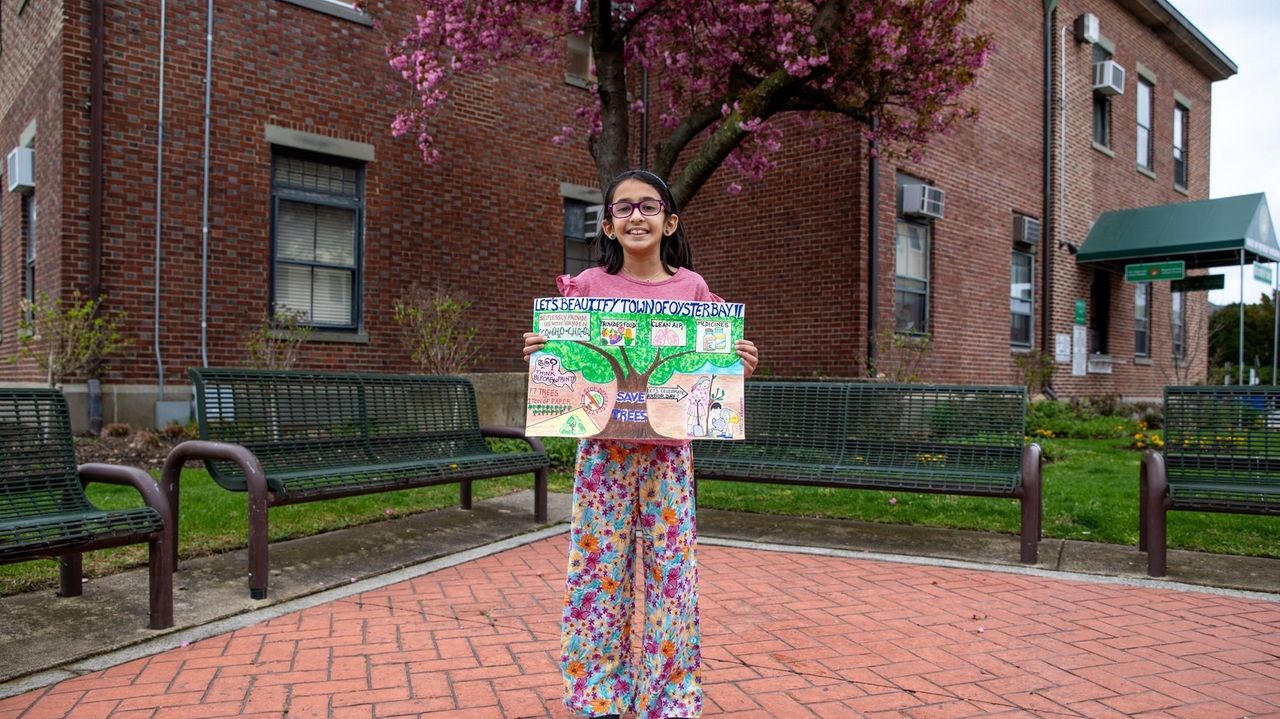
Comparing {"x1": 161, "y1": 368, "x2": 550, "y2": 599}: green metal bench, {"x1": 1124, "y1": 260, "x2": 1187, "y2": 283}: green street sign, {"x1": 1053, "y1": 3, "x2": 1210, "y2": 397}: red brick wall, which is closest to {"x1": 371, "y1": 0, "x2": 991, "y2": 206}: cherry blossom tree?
{"x1": 161, "y1": 368, "x2": 550, "y2": 599}: green metal bench

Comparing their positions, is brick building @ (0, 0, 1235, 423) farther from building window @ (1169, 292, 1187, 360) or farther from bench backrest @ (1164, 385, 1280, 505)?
bench backrest @ (1164, 385, 1280, 505)

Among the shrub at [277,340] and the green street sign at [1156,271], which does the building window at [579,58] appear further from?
the green street sign at [1156,271]

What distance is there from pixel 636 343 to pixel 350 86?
10229 mm

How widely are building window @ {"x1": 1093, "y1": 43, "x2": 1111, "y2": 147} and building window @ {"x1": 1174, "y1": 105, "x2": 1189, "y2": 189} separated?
416 centimetres

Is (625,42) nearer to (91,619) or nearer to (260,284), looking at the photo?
(260,284)

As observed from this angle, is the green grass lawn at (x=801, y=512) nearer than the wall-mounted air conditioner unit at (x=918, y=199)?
Yes

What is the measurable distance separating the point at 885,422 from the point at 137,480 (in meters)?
4.72

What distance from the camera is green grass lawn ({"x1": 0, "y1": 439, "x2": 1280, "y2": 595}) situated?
18.0 feet

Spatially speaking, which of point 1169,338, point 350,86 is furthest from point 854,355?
point 1169,338

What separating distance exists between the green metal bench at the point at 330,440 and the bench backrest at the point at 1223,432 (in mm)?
4071

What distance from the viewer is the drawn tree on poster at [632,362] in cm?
283

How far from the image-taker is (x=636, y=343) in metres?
2.85

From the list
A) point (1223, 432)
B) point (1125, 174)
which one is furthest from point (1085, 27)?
point (1223, 432)

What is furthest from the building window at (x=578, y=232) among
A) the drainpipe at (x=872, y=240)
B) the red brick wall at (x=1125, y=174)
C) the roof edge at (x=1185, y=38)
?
the roof edge at (x=1185, y=38)
